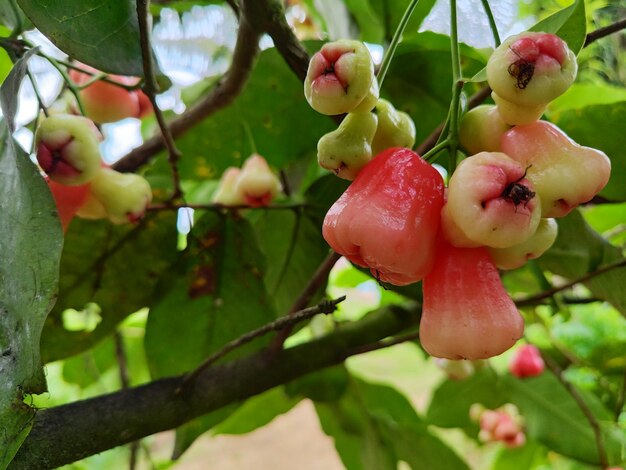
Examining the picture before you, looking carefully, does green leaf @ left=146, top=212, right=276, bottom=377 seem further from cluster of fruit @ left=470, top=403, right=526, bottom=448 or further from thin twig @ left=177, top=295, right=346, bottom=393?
cluster of fruit @ left=470, top=403, right=526, bottom=448

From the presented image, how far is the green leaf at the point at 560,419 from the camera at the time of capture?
2.12 ft

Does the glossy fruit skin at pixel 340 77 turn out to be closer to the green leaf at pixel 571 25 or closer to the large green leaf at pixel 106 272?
the green leaf at pixel 571 25

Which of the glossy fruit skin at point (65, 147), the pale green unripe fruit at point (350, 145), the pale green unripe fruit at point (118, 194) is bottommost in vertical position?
the pale green unripe fruit at point (118, 194)

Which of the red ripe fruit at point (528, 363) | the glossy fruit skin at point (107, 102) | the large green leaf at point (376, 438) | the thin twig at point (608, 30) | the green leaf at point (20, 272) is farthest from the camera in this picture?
the red ripe fruit at point (528, 363)

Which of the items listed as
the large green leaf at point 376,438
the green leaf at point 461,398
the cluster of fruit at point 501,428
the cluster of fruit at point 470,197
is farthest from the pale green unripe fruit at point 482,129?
the cluster of fruit at point 501,428

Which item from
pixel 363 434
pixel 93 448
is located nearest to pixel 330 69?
pixel 93 448

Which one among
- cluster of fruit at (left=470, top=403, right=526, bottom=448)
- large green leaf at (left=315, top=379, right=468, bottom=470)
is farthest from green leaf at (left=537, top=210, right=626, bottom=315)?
cluster of fruit at (left=470, top=403, right=526, bottom=448)

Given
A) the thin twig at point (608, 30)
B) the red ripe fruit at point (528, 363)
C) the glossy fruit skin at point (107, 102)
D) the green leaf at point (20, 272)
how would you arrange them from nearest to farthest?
the green leaf at point (20, 272), the thin twig at point (608, 30), the glossy fruit skin at point (107, 102), the red ripe fruit at point (528, 363)

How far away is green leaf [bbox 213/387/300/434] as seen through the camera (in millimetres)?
665

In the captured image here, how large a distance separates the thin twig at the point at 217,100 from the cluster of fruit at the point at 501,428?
0.55 meters

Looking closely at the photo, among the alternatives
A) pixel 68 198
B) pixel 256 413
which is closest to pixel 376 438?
pixel 256 413

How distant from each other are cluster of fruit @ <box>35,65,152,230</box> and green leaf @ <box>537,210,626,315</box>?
0.26 meters

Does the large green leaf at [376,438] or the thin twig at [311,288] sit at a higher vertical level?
the thin twig at [311,288]

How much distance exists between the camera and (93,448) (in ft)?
1.07
